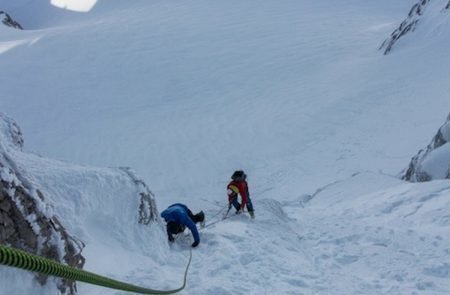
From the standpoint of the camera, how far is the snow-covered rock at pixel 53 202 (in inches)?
172

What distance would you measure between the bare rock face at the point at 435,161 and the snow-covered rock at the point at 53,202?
7772mm

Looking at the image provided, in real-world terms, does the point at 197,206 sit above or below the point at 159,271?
below

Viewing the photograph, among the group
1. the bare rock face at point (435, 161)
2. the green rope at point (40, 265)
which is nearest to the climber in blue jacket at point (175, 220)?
the green rope at point (40, 265)

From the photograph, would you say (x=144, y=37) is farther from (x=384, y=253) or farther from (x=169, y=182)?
(x=384, y=253)

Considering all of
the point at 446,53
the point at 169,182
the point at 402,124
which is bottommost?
the point at 169,182

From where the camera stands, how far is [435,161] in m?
12.7

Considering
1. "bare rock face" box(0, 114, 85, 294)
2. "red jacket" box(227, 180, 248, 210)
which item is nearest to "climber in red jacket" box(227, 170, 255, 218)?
"red jacket" box(227, 180, 248, 210)

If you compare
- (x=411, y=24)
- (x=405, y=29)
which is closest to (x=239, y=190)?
(x=405, y=29)

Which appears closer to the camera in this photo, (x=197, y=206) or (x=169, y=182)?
(x=197, y=206)

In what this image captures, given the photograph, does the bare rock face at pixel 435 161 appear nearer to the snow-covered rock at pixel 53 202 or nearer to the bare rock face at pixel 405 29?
the snow-covered rock at pixel 53 202

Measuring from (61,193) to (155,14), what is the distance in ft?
120

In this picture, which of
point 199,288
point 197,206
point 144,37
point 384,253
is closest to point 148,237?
point 199,288

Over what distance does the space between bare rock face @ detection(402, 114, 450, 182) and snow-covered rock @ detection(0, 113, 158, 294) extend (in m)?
7.77

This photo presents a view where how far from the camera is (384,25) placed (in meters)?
38.9
